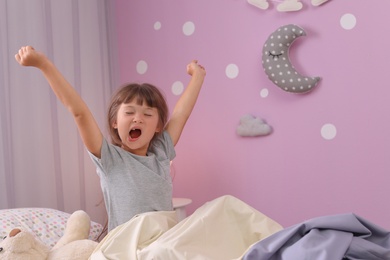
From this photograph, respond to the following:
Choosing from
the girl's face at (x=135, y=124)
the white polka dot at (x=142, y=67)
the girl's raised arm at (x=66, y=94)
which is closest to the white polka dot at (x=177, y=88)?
the white polka dot at (x=142, y=67)

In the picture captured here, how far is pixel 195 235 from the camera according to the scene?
1122mm

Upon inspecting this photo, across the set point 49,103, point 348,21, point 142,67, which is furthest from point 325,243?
point 142,67

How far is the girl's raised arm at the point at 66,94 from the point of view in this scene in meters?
1.30

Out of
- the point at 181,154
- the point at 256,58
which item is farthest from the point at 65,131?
the point at 256,58

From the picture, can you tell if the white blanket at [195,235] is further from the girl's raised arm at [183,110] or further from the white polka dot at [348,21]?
the white polka dot at [348,21]

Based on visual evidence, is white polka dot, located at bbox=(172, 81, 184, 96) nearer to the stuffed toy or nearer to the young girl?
the young girl

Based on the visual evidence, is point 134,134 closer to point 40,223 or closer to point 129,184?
point 129,184

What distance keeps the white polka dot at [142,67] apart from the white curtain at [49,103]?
0.16 m

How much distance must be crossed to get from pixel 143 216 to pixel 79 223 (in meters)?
0.28

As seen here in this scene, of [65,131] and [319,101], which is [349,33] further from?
[65,131]

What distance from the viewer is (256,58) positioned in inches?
90.4

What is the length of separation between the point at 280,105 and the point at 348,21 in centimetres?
44

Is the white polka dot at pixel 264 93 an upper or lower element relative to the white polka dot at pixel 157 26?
lower

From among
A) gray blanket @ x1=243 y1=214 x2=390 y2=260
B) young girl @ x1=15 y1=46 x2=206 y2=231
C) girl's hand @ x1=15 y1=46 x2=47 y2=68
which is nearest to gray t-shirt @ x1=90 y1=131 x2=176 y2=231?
young girl @ x1=15 y1=46 x2=206 y2=231
